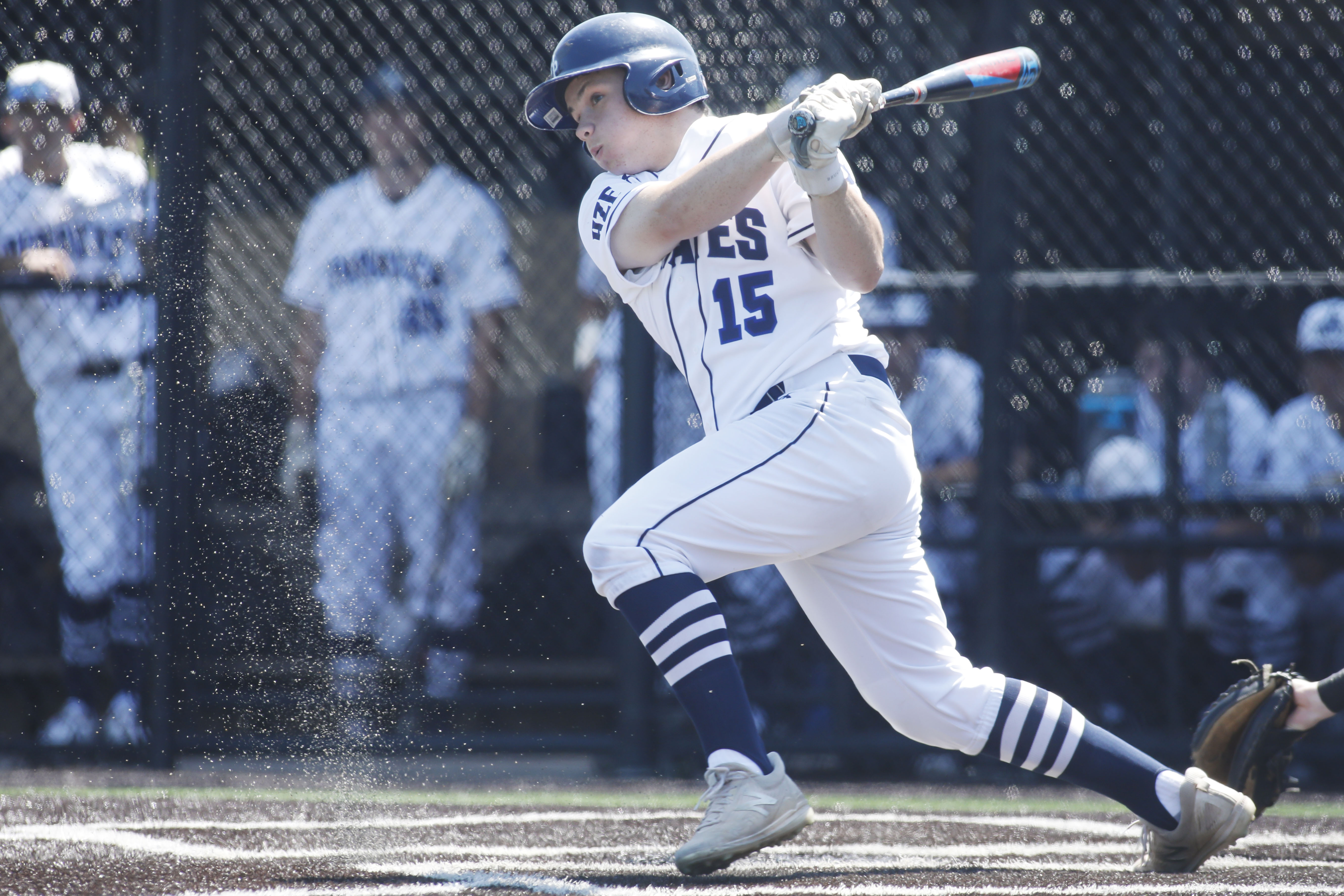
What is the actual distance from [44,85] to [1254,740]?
3.85m

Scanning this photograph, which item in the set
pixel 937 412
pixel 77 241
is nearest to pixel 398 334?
pixel 77 241

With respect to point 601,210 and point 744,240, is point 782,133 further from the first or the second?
point 601,210

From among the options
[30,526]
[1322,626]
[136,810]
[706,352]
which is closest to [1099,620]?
[1322,626]

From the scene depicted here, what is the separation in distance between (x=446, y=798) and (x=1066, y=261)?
7.91ft

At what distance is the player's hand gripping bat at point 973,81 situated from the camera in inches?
104

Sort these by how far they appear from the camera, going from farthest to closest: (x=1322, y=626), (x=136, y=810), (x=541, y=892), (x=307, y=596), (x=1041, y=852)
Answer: (x=307, y=596), (x=1322, y=626), (x=136, y=810), (x=1041, y=852), (x=541, y=892)

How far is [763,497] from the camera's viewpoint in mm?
2453

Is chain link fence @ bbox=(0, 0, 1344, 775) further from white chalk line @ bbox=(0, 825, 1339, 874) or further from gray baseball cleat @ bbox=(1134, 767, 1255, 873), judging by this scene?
gray baseball cleat @ bbox=(1134, 767, 1255, 873)

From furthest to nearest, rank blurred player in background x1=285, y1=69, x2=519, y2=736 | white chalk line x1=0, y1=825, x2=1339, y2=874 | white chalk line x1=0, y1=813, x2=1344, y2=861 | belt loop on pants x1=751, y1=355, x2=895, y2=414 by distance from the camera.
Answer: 1. blurred player in background x1=285, y1=69, x2=519, y2=736
2. white chalk line x1=0, y1=813, x2=1344, y2=861
3. white chalk line x1=0, y1=825, x2=1339, y2=874
4. belt loop on pants x1=751, y1=355, x2=895, y2=414

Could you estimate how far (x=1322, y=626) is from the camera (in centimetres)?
442

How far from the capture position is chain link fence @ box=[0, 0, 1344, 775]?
446 centimetres

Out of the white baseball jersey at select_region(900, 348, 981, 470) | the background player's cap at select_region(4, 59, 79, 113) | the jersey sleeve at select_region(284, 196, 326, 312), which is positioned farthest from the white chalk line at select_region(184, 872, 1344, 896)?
the background player's cap at select_region(4, 59, 79, 113)

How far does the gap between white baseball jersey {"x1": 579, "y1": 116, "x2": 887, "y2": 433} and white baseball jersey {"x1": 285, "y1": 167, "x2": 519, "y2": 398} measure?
2.14 meters

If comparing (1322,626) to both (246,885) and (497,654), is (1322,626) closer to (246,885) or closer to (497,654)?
(497,654)
